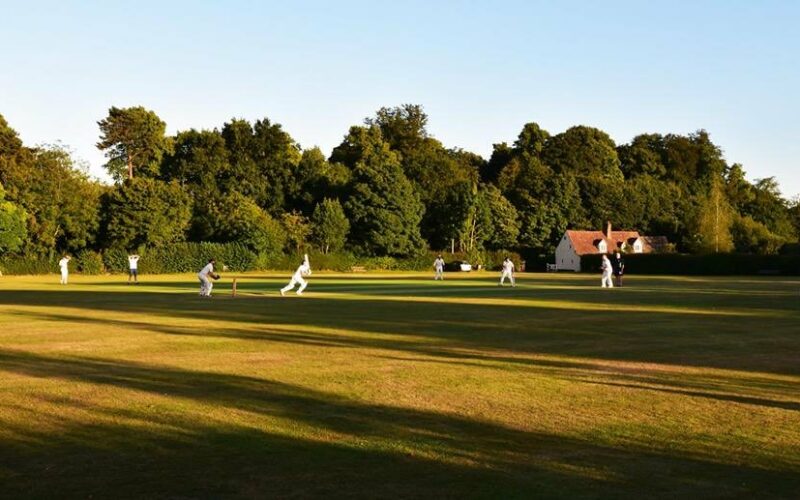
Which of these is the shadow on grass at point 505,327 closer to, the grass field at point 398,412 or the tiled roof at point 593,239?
the grass field at point 398,412

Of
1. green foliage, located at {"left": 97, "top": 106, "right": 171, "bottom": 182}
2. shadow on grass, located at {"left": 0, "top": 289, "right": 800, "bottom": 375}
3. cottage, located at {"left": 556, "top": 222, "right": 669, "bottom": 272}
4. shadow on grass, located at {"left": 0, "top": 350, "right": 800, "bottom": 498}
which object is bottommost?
shadow on grass, located at {"left": 0, "top": 350, "right": 800, "bottom": 498}

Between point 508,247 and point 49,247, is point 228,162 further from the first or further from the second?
point 508,247

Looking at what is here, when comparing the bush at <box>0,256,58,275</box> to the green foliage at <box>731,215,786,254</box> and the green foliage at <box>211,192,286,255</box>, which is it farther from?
the green foliage at <box>731,215,786,254</box>

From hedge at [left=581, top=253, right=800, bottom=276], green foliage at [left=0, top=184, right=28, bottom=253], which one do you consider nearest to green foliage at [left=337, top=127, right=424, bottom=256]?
hedge at [left=581, top=253, right=800, bottom=276]

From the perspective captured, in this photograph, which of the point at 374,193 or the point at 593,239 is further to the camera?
the point at 593,239

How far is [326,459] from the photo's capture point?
23.9 feet

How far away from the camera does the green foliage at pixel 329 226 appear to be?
295 feet

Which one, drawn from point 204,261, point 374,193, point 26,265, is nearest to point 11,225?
point 26,265

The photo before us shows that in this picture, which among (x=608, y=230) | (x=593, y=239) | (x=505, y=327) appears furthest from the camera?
(x=608, y=230)

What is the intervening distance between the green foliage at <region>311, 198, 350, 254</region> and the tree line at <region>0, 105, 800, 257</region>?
16 cm

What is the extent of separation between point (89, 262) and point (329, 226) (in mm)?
26662

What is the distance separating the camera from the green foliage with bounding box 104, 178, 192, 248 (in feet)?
256

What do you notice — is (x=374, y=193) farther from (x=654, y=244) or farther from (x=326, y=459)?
(x=326, y=459)

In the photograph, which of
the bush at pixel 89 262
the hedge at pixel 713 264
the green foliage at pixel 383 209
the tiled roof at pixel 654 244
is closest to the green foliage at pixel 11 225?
the bush at pixel 89 262
